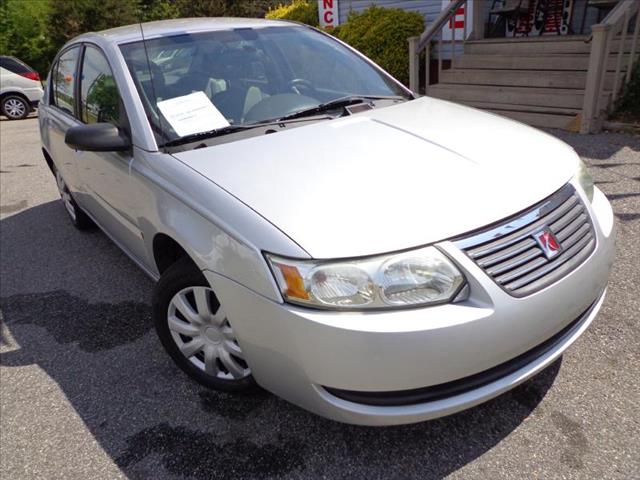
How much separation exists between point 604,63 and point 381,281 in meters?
5.26

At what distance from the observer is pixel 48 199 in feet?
19.0

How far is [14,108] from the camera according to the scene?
39.8 ft

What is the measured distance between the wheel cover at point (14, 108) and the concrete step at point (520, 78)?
32.2 ft

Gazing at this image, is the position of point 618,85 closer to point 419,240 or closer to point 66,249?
point 419,240

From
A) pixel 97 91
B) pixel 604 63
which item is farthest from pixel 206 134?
pixel 604 63

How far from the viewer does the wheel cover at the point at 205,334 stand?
226 centimetres

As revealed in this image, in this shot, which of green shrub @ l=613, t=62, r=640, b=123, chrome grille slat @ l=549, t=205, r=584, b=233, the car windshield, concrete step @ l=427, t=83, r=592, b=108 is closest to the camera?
chrome grille slat @ l=549, t=205, r=584, b=233

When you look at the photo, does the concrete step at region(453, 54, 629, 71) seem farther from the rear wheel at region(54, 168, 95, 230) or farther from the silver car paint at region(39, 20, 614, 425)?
the rear wheel at region(54, 168, 95, 230)

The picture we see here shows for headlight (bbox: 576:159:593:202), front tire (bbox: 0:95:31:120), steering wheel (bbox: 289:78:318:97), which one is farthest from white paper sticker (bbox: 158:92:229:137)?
front tire (bbox: 0:95:31:120)

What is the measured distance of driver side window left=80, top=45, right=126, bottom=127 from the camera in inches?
110

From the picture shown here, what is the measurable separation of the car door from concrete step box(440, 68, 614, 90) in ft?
17.9

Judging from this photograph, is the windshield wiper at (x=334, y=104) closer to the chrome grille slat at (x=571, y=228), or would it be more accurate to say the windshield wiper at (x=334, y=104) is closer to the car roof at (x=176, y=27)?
the car roof at (x=176, y=27)

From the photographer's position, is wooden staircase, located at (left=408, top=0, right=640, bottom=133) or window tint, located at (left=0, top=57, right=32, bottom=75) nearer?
wooden staircase, located at (left=408, top=0, right=640, bottom=133)

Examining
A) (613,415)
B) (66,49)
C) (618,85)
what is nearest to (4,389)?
(66,49)
